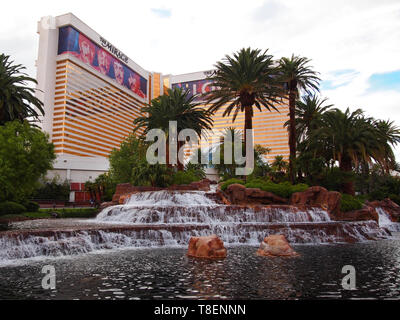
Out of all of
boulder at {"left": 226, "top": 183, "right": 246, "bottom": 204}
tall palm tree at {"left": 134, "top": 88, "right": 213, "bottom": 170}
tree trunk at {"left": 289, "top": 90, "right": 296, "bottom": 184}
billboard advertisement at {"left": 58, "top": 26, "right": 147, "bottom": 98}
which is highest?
billboard advertisement at {"left": 58, "top": 26, "right": 147, "bottom": 98}

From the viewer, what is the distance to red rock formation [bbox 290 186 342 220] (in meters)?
23.0

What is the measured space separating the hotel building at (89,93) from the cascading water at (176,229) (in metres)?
49.4

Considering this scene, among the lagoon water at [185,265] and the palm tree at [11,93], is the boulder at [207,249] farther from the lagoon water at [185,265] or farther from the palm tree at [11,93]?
the palm tree at [11,93]

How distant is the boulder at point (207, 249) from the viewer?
1145 cm

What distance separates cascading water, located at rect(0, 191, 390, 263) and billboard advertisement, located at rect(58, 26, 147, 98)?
296 ft

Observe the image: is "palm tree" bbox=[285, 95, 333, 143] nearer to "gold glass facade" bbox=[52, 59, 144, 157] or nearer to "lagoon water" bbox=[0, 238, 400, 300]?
"lagoon water" bbox=[0, 238, 400, 300]

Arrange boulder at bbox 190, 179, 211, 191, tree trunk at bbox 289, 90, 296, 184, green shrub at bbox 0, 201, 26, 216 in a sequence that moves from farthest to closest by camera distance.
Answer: boulder at bbox 190, 179, 211, 191 → tree trunk at bbox 289, 90, 296, 184 → green shrub at bbox 0, 201, 26, 216

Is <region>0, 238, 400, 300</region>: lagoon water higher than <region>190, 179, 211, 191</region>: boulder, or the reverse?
<region>190, 179, 211, 191</region>: boulder

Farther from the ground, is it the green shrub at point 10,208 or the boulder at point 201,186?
the boulder at point 201,186

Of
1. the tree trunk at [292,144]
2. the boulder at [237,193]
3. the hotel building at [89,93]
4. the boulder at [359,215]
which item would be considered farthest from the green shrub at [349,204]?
the hotel building at [89,93]

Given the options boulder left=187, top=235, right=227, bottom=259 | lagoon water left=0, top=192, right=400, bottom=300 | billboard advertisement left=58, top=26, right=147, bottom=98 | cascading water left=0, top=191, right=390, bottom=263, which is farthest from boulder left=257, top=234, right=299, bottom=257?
billboard advertisement left=58, top=26, right=147, bottom=98

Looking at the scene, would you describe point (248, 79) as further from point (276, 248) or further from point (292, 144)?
point (276, 248)
